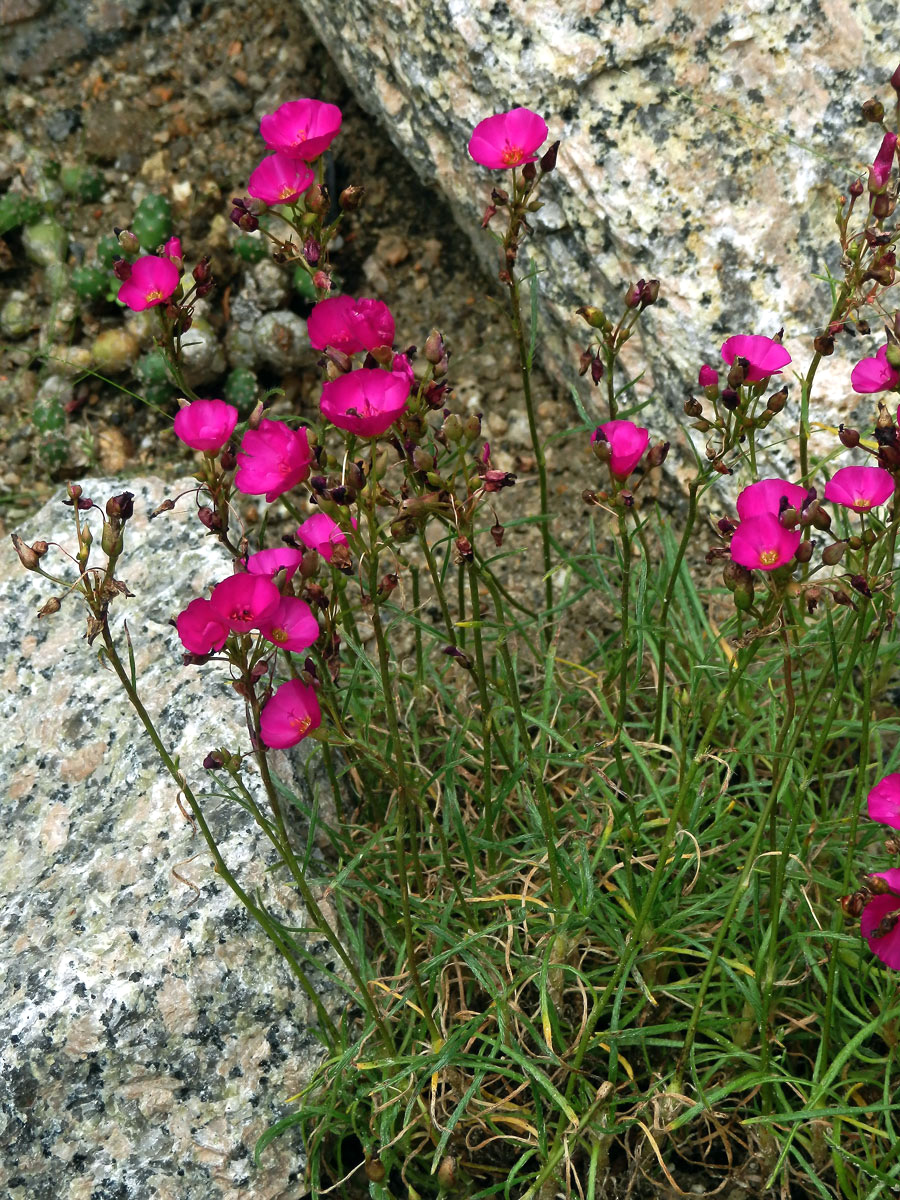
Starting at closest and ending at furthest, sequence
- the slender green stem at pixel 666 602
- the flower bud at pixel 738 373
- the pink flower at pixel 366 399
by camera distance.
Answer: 1. the pink flower at pixel 366 399
2. the flower bud at pixel 738 373
3. the slender green stem at pixel 666 602

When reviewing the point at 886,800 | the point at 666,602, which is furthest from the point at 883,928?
the point at 666,602

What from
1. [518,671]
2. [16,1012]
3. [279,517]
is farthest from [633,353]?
[16,1012]

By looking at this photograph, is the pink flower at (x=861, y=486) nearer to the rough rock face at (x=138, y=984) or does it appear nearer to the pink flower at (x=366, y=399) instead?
the pink flower at (x=366, y=399)

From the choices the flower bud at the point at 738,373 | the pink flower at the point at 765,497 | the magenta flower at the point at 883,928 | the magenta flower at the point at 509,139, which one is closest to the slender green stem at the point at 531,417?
the magenta flower at the point at 509,139

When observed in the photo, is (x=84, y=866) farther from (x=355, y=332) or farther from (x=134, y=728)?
(x=355, y=332)

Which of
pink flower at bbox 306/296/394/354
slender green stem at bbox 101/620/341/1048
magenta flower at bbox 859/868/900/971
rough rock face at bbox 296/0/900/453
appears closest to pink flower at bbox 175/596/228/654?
slender green stem at bbox 101/620/341/1048

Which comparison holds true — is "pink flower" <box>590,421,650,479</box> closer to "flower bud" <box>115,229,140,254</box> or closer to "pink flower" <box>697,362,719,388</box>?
"pink flower" <box>697,362,719,388</box>
